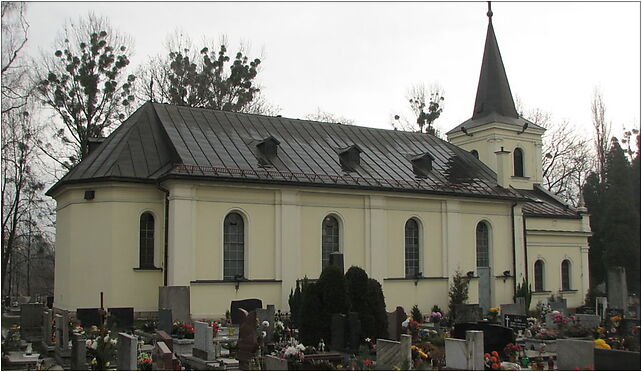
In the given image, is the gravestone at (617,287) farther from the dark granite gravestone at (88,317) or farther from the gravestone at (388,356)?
the dark granite gravestone at (88,317)

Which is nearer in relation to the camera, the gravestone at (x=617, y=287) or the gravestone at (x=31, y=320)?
the gravestone at (x=31, y=320)

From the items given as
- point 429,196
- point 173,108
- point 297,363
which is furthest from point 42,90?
point 297,363

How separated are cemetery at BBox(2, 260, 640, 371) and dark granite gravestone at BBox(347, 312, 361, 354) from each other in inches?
1.0

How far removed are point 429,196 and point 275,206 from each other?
698cm

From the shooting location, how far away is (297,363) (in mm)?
14961

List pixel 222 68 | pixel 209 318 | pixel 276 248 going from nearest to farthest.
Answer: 1. pixel 209 318
2. pixel 276 248
3. pixel 222 68

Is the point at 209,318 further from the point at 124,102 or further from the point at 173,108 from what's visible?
the point at 124,102

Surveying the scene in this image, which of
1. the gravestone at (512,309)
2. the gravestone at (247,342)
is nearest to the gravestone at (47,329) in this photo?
the gravestone at (247,342)

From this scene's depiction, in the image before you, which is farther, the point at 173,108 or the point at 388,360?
the point at 173,108

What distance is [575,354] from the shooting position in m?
14.7

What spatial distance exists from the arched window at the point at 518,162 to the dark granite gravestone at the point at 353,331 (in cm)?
2156

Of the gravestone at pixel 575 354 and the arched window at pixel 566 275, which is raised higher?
the arched window at pixel 566 275

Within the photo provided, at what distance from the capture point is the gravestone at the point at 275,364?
1335 centimetres

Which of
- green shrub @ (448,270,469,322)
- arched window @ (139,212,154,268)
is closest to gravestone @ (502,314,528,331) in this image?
green shrub @ (448,270,469,322)
